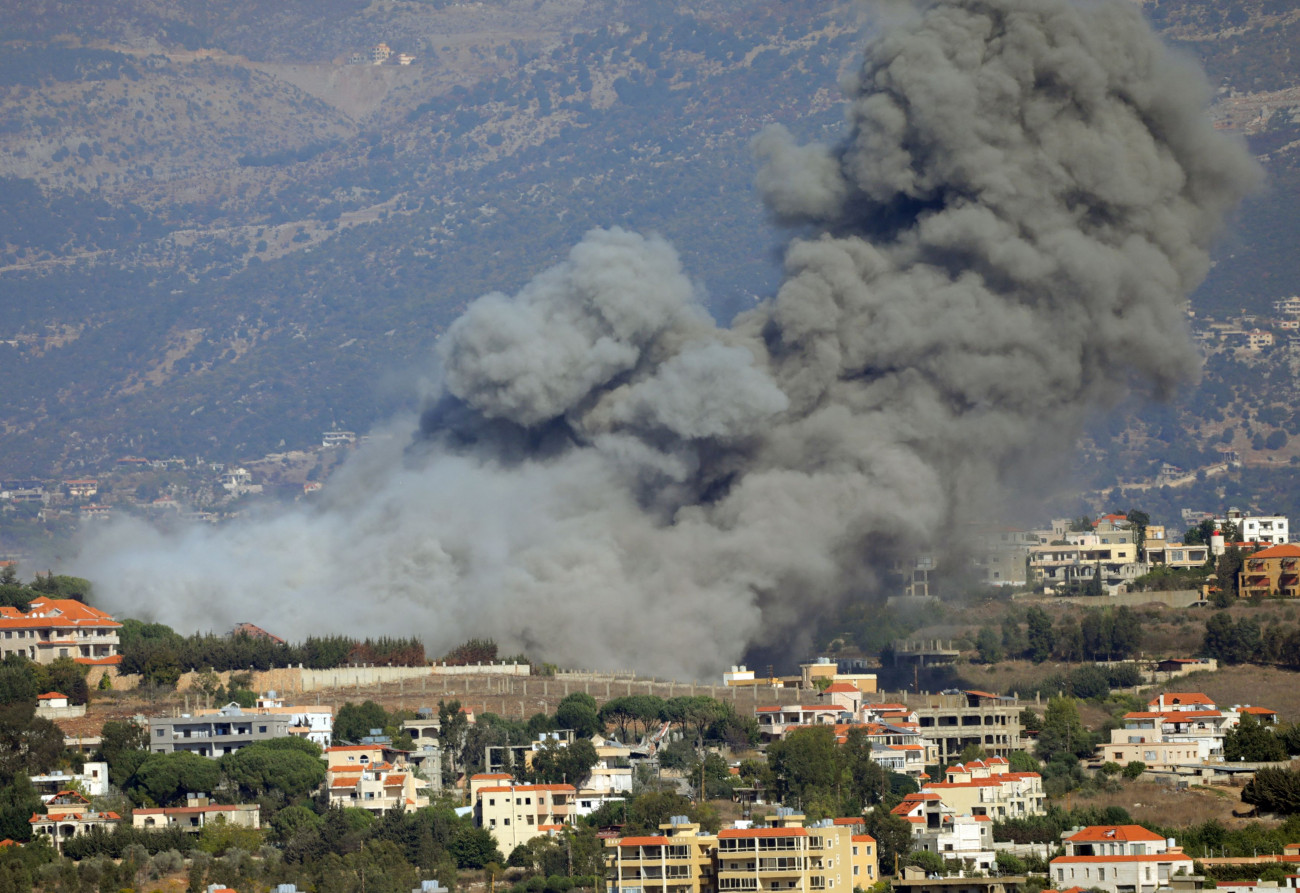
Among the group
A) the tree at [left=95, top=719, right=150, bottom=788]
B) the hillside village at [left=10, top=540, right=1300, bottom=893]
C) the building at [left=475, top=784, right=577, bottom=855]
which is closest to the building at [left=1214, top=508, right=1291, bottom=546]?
the hillside village at [left=10, top=540, right=1300, bottom=893]

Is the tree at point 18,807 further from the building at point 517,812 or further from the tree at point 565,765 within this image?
the tree at point 565,765

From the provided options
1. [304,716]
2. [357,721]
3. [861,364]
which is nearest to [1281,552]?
[861,364]

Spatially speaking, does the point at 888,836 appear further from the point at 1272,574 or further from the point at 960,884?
the point at 1272,574

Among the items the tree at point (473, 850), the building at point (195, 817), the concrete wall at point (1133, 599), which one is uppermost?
the concrete wall at point (1133, 599)

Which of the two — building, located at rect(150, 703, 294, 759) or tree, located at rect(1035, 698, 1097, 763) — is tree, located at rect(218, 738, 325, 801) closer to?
building, located at rect(150, 703, 294, 759)

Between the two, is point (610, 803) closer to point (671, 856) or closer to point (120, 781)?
point (671, 856)

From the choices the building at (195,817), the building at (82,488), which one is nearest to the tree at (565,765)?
the building at (195,817)
